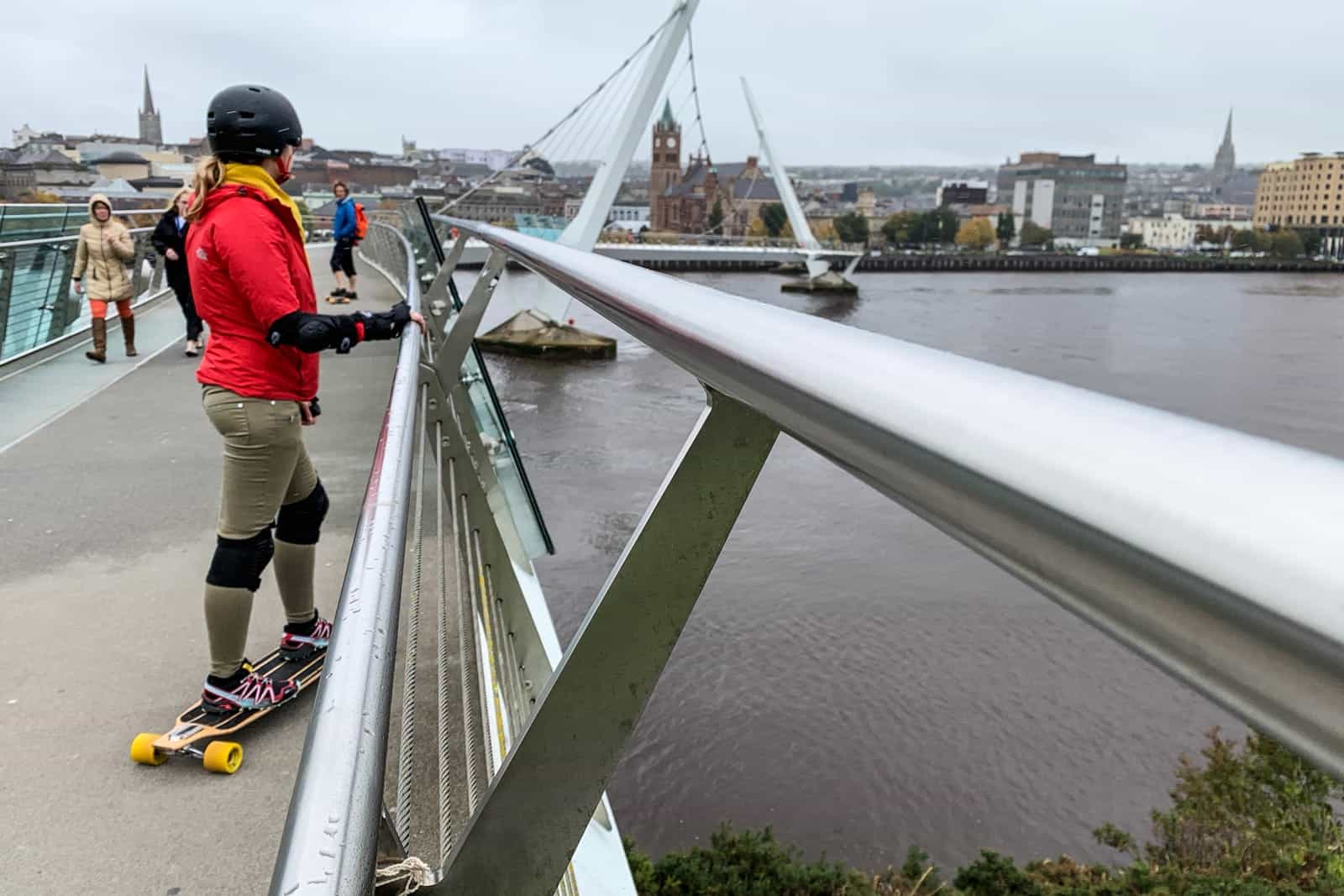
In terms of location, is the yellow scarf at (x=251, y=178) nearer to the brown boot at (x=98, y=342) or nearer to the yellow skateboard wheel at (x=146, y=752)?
the yellow skateboard wheel at (x=146, y=752)

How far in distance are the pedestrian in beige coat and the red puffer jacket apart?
17.7ft

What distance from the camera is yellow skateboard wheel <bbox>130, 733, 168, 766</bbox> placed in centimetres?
212

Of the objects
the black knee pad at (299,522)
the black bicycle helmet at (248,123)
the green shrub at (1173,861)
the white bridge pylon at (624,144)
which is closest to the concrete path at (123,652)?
the black knee pad at (299,522)

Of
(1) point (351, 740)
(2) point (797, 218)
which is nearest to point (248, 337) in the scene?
(1) point (351, 740)

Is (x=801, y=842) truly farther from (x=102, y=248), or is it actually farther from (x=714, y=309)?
(x=714, y=309)

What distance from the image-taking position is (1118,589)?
12.2 inches

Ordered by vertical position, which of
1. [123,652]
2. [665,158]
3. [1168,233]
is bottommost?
[1168,233]

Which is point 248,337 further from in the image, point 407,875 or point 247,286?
point 407,875

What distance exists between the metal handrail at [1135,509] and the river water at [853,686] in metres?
2.24

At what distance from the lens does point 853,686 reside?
11758 millimetres

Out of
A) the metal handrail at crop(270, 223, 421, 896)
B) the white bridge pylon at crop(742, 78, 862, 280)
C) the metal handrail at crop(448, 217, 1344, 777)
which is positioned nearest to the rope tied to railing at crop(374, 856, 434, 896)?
the metal handrail at crop(270, 223, 421, 896)

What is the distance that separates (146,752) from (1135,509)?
2209 mm

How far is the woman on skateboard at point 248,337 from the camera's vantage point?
2117 mm

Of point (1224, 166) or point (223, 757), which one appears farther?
point (1224, 166)
